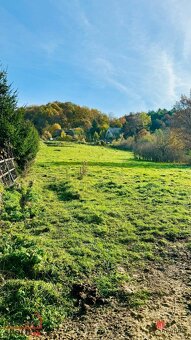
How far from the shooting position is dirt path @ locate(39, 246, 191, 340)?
511 cm

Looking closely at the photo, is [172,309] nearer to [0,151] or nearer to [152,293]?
[152,293]

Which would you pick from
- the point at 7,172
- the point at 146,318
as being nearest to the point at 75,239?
the point at 146,318

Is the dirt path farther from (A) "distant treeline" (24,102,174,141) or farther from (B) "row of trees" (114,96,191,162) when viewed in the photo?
(A) "distant treeline" (24,102,174,141)

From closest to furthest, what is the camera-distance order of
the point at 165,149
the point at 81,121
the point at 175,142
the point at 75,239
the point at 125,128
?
the point at 75,239 → the point at 175,142 → the point at 165,149 → the point at 125,128 → the point at 81,121

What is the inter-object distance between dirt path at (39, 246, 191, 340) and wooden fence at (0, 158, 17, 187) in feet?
28.5

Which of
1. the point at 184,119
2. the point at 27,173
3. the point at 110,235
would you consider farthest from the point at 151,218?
the point at 184,119

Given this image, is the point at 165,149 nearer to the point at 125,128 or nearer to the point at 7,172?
the point at 7,172

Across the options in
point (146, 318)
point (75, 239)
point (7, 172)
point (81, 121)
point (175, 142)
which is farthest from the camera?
point (81, 121)

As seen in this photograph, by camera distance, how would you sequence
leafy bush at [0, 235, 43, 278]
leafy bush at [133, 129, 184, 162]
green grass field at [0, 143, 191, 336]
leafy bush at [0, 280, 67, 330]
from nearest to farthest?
leafy bush at [0, 280, 67, 330], green grass field at [0, 143, 191, 336], leafy bush at [0, 235, 43, 278], leafy bush at [133, 129, 184, 162]

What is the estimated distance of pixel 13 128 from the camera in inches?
623

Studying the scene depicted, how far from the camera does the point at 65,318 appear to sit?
548 centimetres

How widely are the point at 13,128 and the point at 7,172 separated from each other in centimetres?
278

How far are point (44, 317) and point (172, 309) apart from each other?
8.07 feet

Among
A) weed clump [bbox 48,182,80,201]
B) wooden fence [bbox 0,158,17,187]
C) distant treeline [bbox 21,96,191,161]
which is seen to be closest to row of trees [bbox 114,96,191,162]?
distant treeline [bbox 21,96,191,161]
